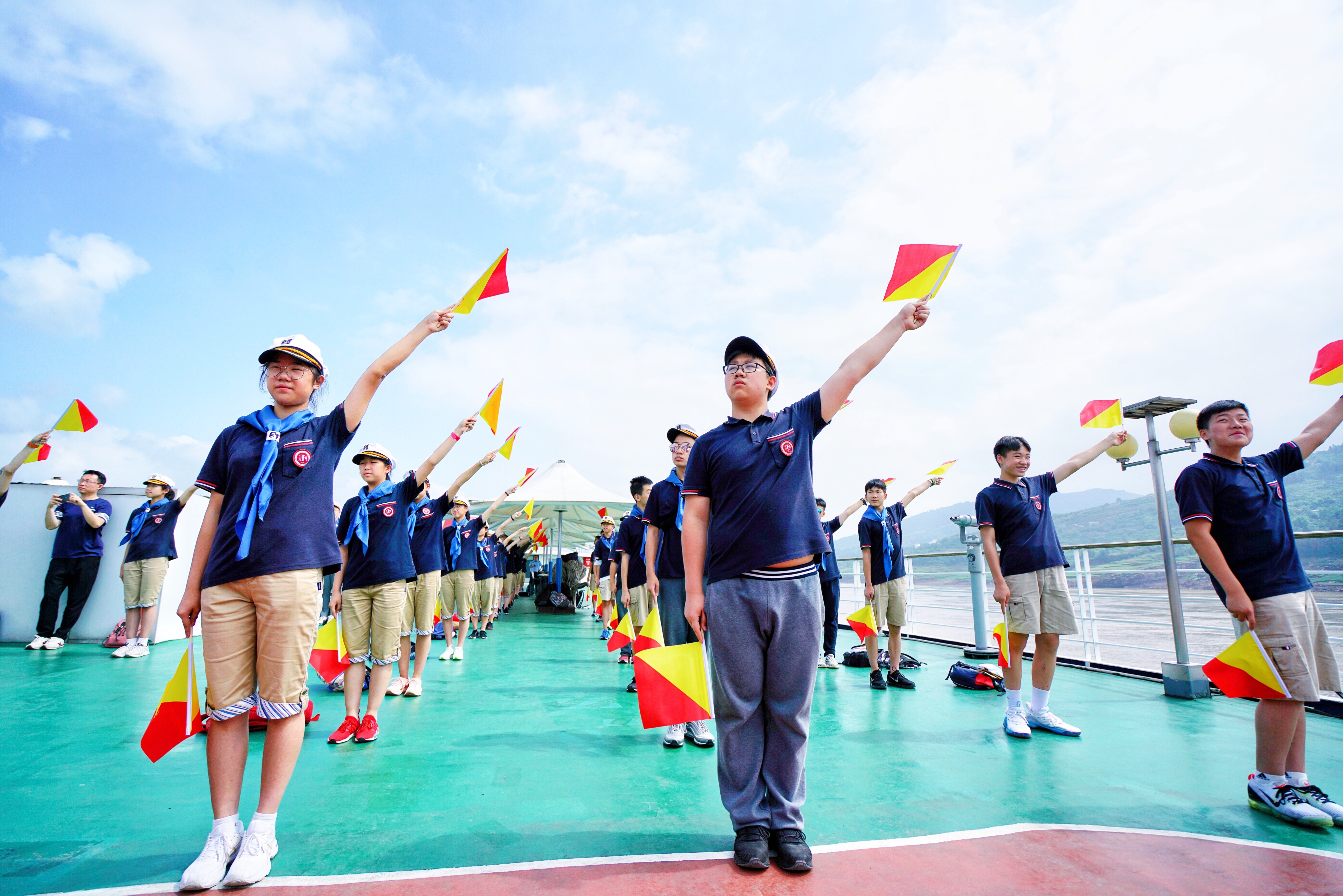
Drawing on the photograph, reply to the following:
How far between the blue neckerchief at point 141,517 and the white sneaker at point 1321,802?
32.6ft

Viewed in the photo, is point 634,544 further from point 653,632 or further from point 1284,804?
point 1284,804

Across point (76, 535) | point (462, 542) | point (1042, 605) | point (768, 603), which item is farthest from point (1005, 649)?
point (76, 535)

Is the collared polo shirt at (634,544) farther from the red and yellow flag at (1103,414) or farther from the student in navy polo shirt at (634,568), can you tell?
the red and yellow flag at (1103,414)

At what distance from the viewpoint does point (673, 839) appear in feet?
7.97

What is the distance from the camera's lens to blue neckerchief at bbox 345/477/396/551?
417 cm

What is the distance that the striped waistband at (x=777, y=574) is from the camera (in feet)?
7.72

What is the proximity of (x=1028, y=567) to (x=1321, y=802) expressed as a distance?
1.85 metres

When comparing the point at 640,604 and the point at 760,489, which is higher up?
the point at 760,489

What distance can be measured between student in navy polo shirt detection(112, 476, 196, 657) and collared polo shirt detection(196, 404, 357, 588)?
20.3 feet

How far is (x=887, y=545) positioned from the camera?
5.93 metres

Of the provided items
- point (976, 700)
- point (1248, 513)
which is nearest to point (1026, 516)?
point (1248, 513)

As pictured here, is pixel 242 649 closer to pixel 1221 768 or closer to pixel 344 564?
pixel 344 564

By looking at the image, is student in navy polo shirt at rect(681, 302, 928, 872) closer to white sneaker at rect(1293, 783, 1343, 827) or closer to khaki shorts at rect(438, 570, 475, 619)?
white sneaker at rect(1293, 783, 1343, 827)

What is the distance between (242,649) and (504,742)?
1988 mm
